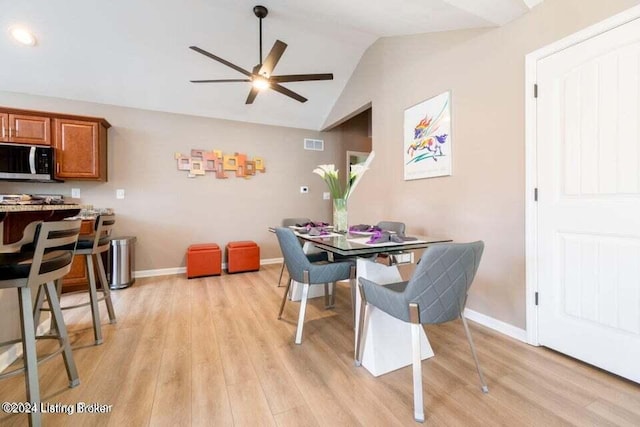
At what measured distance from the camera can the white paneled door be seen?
4.94ft

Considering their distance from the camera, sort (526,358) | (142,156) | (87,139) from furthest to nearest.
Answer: (142,156) → (87,139) → (526,358)

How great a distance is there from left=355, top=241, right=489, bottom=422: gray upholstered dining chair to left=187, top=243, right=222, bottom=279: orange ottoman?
3.03m

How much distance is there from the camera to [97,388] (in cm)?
150

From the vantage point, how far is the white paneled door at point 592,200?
150cm

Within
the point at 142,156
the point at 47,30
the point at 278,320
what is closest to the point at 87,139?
the point at 142,156

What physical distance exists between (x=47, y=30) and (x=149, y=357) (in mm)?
3417

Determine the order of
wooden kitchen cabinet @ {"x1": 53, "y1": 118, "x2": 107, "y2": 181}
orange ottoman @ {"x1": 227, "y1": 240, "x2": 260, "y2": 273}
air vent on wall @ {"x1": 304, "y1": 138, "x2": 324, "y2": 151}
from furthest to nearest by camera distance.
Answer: air vent on wall @ {"x1": 304, "y1": 138, "x2": 324, "y2": 151} < orange ottoman @ {"x1": 227, "y1": 240, "x2": 260, "y2": 273} < wooden kitchen cabinet @ {"x1": 53, "y1": 118, "x2": 107, "y2": 181}

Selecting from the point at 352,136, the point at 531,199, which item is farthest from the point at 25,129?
the point at 531,199

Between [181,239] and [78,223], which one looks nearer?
[78,223]

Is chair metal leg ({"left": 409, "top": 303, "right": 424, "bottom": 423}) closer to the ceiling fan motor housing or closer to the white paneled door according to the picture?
the white paneled door

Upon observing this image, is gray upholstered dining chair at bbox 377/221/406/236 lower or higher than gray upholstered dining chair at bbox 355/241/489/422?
higher

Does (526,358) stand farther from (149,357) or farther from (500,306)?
(149,357)

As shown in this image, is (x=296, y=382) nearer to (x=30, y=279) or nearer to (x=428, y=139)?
(x=30, y=279)

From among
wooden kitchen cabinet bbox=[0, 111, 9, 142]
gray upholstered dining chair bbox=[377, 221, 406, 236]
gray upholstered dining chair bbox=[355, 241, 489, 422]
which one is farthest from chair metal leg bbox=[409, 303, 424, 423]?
wooden kitchen cabinet bbox=[0, 111, 9, 142]
